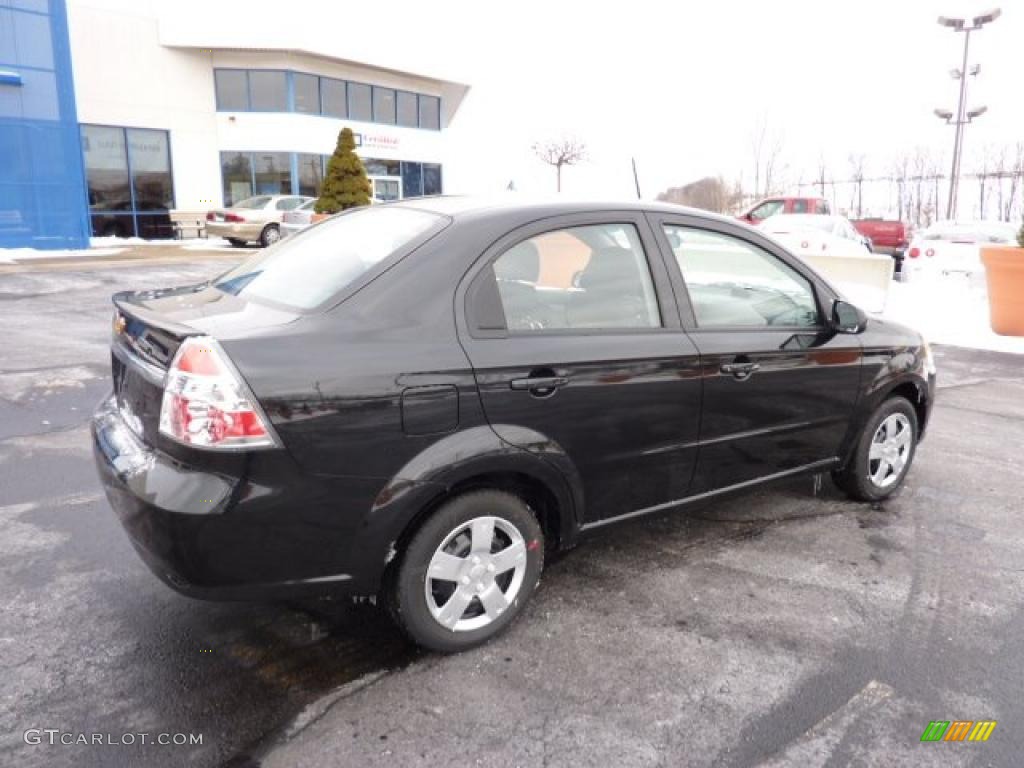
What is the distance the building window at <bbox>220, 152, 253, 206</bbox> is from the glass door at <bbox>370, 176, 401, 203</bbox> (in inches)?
202

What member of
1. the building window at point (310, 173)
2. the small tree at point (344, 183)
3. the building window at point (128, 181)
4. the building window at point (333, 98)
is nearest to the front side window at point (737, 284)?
the small tree at point (344, 183)

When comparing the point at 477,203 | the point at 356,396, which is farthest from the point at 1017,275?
the point at 356,396

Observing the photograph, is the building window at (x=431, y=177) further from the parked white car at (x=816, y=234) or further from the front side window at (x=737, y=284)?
the front side window at (x=737, y=284)

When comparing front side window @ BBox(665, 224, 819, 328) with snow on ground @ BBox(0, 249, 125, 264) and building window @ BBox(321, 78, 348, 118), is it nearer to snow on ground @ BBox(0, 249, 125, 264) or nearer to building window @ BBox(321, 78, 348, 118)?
snow on ground @ BBox(0, 249, 125, 264)

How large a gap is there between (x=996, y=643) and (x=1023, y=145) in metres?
43.5

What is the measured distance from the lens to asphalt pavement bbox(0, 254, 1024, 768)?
2555 millimetres

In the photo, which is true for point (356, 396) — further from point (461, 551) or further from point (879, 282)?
point (879, 282)

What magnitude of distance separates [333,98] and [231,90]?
3.89 metres

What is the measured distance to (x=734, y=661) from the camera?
3.03 metres

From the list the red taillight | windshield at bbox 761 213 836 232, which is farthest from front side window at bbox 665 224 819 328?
windshield at bbox 761 213 836 232

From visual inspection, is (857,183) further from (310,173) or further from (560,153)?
(310,173)

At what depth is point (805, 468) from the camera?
4.12 metres

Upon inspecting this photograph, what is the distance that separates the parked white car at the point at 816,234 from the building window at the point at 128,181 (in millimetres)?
20305

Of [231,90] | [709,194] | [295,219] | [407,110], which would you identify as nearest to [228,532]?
[295,219]
